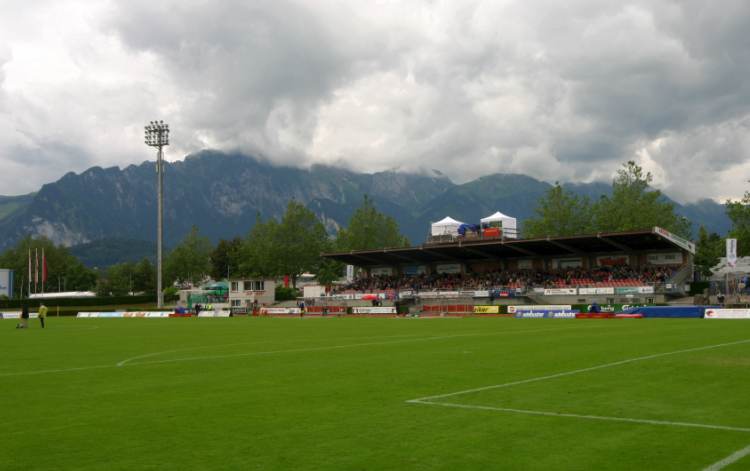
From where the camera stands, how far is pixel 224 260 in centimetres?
17688

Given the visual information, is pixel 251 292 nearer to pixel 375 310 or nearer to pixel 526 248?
pixel 375 310

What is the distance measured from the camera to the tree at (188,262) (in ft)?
516

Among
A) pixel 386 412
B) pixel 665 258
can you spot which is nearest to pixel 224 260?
pixel 665 258

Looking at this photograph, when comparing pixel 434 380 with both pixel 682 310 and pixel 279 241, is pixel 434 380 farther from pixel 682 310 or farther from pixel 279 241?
pixel 279 241

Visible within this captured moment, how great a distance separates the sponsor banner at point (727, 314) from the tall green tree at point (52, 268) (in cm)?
16565

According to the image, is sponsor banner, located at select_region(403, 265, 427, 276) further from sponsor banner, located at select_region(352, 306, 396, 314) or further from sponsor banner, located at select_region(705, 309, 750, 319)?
sponsor banner, located at select_region(705, 309, 750, 319)

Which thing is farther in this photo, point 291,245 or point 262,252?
point 291,245

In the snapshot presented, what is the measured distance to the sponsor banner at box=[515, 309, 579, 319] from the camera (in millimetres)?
52938

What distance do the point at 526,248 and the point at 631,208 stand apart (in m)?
39.5

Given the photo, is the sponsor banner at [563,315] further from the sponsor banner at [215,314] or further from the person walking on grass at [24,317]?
the sponsor banner at [215,314]

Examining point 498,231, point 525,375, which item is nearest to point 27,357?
point 525,375

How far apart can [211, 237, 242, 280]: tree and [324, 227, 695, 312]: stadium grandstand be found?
8709 centimetres

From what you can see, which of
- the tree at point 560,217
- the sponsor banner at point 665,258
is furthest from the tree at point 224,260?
the sponsor banner at point 665,258

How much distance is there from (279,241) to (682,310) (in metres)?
98.0
